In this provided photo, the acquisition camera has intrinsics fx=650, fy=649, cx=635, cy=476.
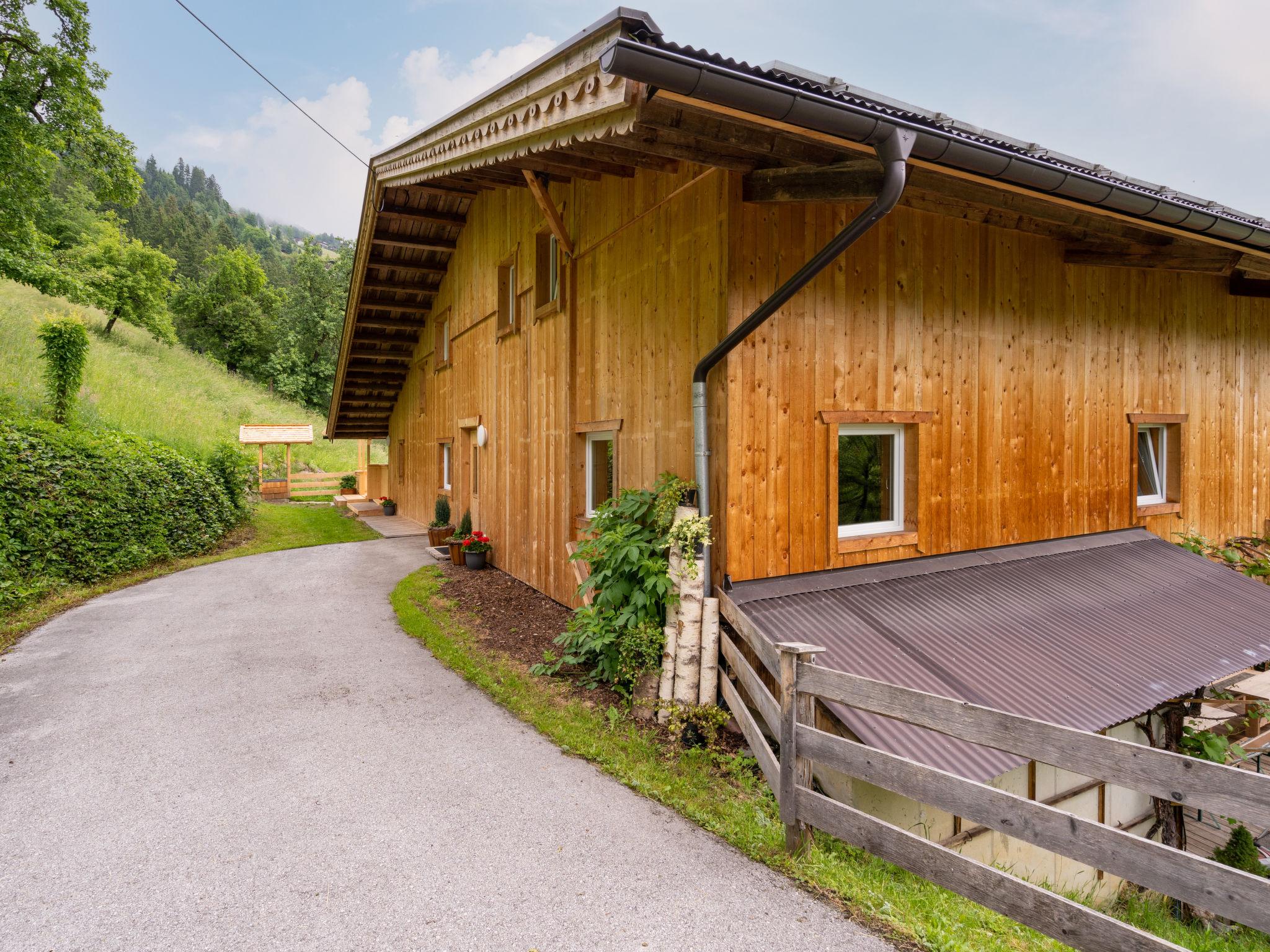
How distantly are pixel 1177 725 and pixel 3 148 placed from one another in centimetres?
1864

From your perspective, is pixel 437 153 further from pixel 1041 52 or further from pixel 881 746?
pixel 1041 52

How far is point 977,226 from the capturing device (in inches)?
230

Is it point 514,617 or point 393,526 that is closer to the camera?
point 514,617

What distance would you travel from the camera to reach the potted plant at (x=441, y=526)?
12375 millimetres

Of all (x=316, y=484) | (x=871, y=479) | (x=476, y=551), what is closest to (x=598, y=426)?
(x=871, y=479)

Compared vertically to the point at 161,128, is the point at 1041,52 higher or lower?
lower

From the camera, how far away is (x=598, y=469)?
717 cm

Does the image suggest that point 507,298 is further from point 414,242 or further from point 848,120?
point 848,120

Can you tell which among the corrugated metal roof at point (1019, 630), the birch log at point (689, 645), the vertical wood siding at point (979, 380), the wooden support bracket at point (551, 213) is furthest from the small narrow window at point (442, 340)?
the corrugated metal roof at point (1019, 630)

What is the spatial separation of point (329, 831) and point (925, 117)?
21.6 feet

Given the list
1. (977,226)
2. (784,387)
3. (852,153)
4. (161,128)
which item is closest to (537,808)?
(784,387)

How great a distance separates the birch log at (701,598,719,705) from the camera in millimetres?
4398

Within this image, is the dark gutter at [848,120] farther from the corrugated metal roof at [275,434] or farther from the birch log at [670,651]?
the corrugated metal roof at [275,434]

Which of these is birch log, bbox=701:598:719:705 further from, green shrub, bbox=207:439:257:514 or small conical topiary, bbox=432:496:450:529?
green shrub, bbox=207:439:257:514
